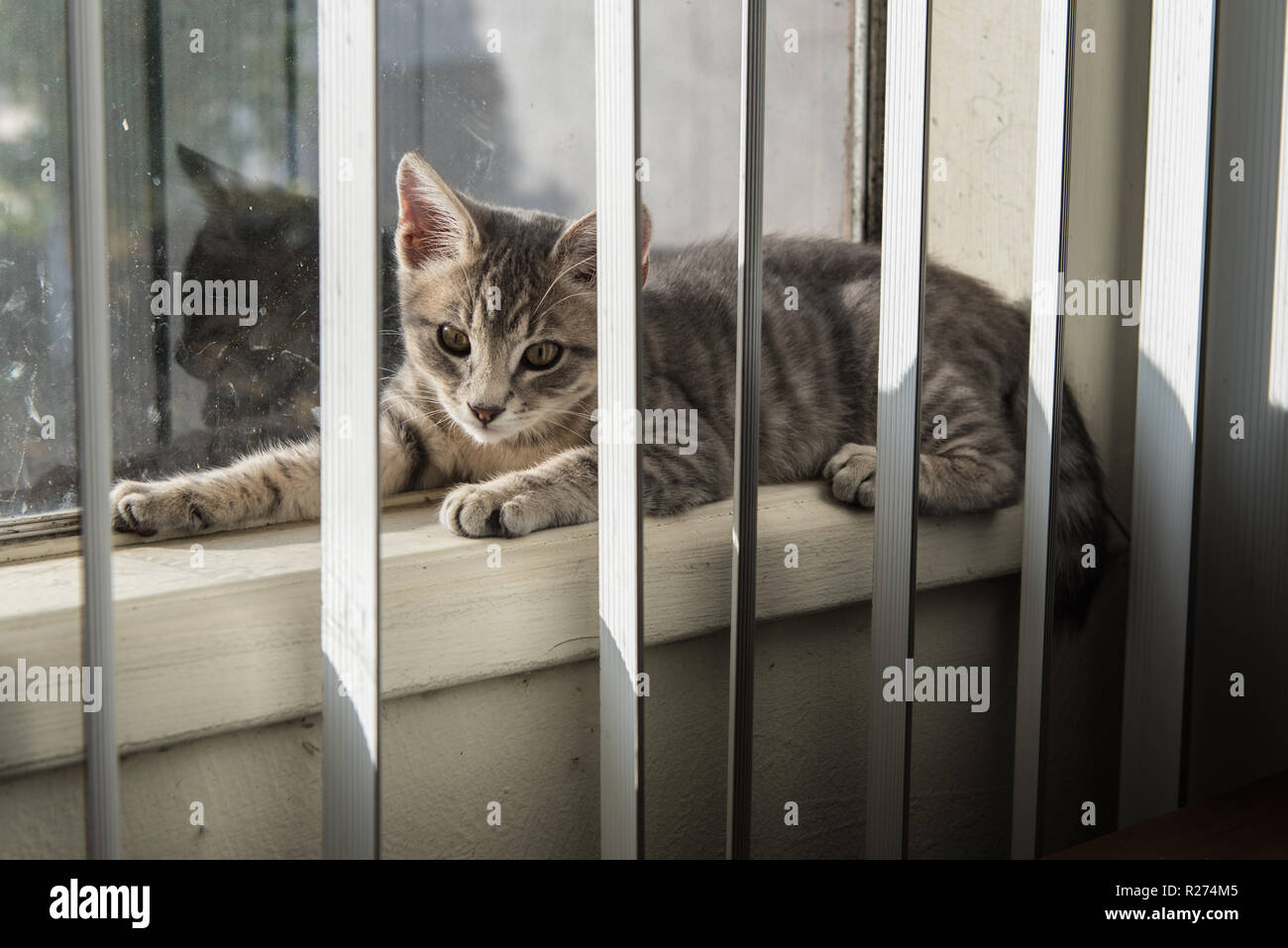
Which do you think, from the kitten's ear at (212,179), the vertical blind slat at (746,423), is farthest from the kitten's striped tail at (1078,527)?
the kitten's ear at (212,179)

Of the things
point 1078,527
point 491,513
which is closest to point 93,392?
point 491,513

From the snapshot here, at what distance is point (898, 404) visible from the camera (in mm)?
1013

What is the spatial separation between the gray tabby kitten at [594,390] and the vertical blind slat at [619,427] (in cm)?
5

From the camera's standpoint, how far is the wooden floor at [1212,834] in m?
0.94

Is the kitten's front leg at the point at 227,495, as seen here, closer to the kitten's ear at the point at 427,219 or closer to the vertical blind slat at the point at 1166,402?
the kitten's ear at the point at 427,219

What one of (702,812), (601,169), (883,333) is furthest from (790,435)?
(601,169)

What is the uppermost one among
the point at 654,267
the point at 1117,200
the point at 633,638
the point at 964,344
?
the point at 1117,200

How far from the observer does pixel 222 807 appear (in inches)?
32.4

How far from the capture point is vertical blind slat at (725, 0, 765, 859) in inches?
34.8

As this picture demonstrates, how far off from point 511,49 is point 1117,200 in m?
0.95

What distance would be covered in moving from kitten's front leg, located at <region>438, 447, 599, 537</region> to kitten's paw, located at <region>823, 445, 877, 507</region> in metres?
0.33

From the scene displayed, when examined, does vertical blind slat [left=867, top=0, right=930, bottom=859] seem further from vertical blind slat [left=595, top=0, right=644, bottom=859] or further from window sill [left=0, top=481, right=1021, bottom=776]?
vertical blind slat [left=595, top=0, right=644, bottom=859]

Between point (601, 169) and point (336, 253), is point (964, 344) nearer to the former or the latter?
point (601, 169)

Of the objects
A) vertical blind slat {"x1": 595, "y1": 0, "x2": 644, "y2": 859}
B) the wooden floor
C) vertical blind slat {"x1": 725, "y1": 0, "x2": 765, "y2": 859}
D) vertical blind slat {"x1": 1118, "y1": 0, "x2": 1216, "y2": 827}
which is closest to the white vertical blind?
vertical blind slat {"x1": 595, "y1": 0, "x2": 644, "y2": 859}
